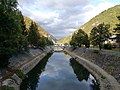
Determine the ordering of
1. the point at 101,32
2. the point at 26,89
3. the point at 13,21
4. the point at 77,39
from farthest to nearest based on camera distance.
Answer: the point at 77,39, the point at 101,32, the point at 13,21, the point at 26,89

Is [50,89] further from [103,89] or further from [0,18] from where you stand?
[0,18]

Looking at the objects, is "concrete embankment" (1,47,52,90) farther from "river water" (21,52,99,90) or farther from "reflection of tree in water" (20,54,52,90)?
"river water" (21,52,99,90)

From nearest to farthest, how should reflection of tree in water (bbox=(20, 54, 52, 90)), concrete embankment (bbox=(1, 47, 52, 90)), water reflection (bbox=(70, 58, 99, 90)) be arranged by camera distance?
concrete embankment (bbox=(1, 47, 52, 90))
reflection of tree in water (bbox=(20, 54, 52, 90))
water reflection (bbox=(70, 58, 99, 90))

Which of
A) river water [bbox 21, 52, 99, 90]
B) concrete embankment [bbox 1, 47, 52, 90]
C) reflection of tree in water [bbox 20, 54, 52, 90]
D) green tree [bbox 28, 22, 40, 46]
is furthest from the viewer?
green tree [bbox 28, 22, 40, 46]

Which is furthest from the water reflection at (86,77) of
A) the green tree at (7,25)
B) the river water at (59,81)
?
the green tree at (7,25)

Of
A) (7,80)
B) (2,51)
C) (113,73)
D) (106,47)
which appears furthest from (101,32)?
(7,80)

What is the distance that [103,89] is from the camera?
31.6 m

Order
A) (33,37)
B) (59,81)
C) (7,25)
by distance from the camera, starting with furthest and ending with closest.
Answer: (33,37) < (59,81) < (7,25)

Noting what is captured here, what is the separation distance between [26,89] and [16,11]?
44.0 ft

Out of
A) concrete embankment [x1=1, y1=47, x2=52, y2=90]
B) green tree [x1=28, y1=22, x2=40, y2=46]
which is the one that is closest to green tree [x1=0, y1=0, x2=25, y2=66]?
concrete embankment [x1=1, y1=47, x2=52, y2=90]

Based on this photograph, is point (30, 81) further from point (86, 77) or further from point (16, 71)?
point (86, 77)

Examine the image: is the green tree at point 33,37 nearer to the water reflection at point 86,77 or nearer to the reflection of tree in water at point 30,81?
the water reflection at point 86,77

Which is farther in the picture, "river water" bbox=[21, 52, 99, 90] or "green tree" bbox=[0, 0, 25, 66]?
Result: "river water" bbox=[21, 52, 99, 90]

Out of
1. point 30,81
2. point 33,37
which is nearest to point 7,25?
point 30,81
